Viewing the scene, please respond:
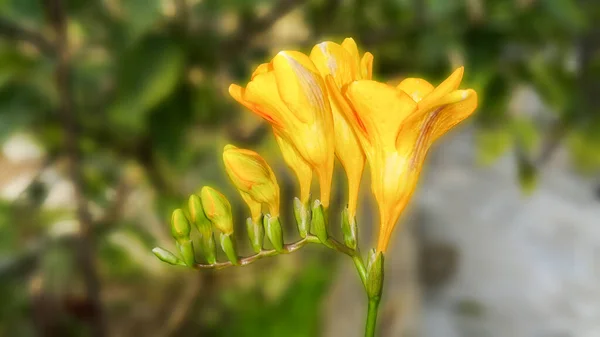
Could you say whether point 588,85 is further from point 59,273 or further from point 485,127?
point 59,273

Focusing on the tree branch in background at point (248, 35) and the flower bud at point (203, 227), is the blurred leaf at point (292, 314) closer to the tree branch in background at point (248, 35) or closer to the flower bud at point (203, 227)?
the tree branch in background at point (248, 35)

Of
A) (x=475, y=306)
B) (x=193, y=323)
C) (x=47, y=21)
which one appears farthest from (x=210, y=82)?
(x=475, y=306)

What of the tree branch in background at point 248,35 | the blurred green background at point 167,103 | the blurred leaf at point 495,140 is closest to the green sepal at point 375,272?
the blurred green background at point 167,103

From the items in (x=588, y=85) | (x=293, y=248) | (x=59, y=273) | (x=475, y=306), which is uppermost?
(x=293, y=248)

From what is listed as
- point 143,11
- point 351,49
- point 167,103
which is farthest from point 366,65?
point 167,103

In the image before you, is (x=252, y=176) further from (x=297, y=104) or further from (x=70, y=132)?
(x=70, y=132)

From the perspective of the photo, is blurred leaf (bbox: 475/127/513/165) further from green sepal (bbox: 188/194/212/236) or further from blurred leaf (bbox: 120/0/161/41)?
green sepal (bbox: 188/194/212/236)

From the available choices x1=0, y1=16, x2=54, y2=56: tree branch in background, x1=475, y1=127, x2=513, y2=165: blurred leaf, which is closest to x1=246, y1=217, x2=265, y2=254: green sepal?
x1=0, y1=16, x2=54, y2=56: tree branch in background
